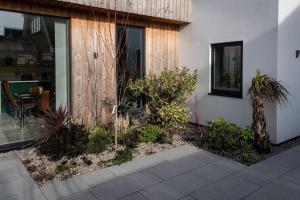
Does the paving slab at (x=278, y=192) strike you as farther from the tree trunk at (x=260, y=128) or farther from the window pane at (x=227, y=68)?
the window pane at (x=227, y=68)

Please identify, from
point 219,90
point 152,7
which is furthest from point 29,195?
point 219,90

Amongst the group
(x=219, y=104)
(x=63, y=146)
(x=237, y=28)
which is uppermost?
(x=237, y=28)

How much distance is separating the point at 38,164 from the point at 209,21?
4738 millimetres

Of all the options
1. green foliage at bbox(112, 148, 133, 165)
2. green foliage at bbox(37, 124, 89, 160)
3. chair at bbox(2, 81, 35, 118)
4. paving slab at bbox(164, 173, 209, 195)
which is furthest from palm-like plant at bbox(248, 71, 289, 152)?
chair at bbox(2, 81, 35, 118)

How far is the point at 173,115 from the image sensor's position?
5.44m

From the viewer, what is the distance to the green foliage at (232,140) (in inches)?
179

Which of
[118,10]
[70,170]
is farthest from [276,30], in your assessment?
[70,170]

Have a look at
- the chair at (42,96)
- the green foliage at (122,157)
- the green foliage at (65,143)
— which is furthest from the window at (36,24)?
the green foliage at (122,157)

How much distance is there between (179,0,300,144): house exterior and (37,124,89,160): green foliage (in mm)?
3261

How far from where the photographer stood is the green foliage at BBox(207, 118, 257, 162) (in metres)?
4.55

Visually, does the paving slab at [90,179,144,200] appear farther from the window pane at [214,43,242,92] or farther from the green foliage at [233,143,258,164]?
the window pane at [214,43,242,92]

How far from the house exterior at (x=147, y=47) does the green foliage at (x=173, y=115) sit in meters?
1.12

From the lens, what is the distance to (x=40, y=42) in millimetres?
5297

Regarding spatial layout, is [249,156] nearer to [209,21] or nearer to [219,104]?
[219,104]
